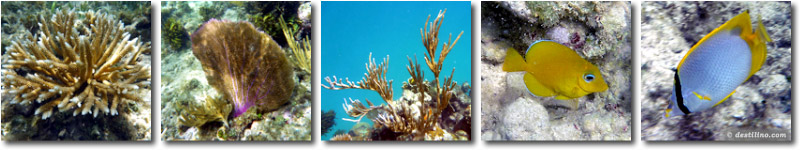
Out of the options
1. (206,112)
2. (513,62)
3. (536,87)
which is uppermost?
(513,62)

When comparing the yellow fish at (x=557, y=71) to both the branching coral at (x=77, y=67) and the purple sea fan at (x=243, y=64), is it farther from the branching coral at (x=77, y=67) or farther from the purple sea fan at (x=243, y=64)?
the branching coral at (x=77, y=67)

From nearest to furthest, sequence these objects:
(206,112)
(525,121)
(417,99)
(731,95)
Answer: (731,95)
(525,121)
(206,112)
(417,99)

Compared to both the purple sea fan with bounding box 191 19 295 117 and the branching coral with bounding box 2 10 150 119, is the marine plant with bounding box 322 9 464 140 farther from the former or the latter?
the branching coral with bounding box 2 10 150 119

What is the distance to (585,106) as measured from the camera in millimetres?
2346

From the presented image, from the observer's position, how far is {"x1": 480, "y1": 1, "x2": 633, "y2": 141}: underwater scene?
2.33 meters

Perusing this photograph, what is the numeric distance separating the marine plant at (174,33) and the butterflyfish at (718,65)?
279cm

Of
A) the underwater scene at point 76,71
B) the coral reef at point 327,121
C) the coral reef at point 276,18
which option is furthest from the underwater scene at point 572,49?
the underwater scene at point 76,71

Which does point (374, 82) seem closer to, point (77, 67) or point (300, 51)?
point (300, 51)

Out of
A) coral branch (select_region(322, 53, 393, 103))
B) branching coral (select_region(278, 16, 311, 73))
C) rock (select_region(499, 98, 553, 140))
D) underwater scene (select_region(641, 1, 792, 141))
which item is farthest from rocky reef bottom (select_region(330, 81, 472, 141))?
underwater scene (select_region(641, 1, 792, 141))

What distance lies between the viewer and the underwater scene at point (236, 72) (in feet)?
8.29

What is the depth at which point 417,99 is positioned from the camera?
8.62ft

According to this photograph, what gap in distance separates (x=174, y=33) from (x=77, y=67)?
23.1 inches

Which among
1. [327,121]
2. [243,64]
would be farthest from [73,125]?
[327,121]

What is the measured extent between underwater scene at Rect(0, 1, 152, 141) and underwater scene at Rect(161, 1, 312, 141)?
0.57ft
